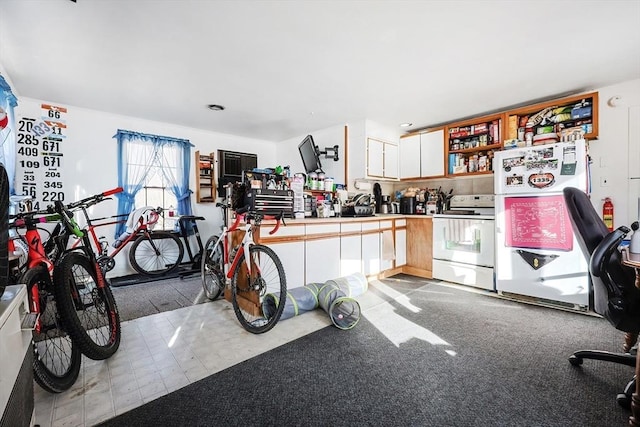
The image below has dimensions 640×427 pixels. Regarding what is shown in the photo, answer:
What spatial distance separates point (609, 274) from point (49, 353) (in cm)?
362

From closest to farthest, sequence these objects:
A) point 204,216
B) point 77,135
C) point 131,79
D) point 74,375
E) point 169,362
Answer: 1. point 74,375
2. point 169,362
3. point 131,79
4. point 77,135
5. point 204,216

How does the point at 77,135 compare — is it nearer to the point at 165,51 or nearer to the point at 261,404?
the point at 165,51

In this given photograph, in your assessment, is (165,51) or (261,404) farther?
(165,51)

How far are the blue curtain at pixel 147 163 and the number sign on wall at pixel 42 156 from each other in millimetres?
637

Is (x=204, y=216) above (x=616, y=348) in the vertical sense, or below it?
above

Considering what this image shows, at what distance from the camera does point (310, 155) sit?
407 centimetres

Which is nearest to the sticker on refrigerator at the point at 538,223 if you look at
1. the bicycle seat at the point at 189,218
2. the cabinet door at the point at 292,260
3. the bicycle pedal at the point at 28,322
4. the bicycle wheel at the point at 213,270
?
the cabinet door at the point at 292,260

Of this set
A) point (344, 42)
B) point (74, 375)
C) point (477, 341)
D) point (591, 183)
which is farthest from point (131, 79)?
point (591, 183)

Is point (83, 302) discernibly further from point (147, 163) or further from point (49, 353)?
point (147, 163)

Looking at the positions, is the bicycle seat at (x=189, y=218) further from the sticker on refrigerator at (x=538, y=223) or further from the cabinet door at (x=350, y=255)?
the sticker on refrigerator at (x=538, y=223)

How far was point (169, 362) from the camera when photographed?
73.8 inches

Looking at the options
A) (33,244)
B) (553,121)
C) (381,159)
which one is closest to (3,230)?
(33,244)

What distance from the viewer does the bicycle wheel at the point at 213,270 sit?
293 centimetres

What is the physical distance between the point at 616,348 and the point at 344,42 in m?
3.17
